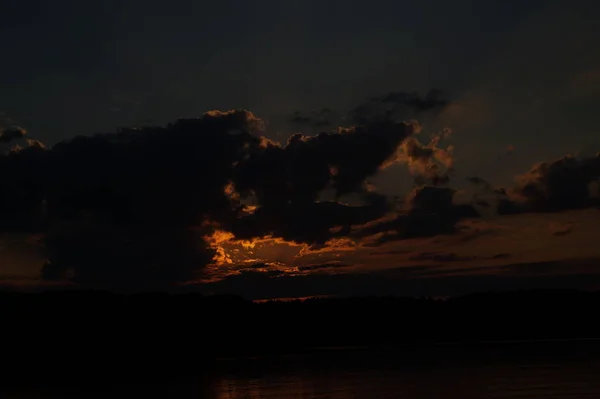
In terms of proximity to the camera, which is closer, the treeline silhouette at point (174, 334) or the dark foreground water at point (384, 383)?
the dark foreground water at point (384, 383)

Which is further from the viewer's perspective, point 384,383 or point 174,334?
point 174,334

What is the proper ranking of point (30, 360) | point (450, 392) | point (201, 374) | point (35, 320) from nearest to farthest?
point (450, 392) → point (201, 374) → point (30, 360) → point (35, 320)

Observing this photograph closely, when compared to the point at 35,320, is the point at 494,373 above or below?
below

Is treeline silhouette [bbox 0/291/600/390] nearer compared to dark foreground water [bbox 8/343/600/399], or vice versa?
dark foreground water [bbox 8/343/600/399]

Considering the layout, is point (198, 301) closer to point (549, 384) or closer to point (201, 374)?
point (201, 374)

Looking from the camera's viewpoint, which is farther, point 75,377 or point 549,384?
point 75,377

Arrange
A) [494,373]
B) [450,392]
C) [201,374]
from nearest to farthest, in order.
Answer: [450,392]
[494,373]
[201,374]

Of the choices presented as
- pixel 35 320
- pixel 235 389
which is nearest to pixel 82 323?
pixel 35 320

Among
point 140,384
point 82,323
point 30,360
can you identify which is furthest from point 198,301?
point 140,384

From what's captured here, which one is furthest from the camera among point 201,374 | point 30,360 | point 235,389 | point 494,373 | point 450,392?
point 30,360

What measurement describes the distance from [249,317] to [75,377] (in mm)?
Answer: 97737

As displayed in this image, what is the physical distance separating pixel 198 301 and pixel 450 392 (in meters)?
140

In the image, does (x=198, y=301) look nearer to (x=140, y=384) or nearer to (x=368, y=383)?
(x=140, y=384)

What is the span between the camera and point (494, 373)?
78.5 m
